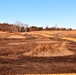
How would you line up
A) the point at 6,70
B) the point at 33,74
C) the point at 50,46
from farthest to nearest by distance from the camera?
1. the point at 50,46
2. the point at 6,70
3. the point at 33,74

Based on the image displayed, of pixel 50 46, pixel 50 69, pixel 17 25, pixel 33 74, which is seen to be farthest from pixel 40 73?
pixel 17 25

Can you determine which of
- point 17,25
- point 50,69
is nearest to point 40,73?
point 50,69

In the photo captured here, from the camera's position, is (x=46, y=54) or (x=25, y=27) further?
(x=25, y=27)

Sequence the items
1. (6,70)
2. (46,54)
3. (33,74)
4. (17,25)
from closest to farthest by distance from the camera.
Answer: (33,74) → (6,70) → (46,54) → (17,25)

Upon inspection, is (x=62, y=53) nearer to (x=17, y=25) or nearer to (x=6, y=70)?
(x=6, y=70)

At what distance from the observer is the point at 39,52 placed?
772 inches

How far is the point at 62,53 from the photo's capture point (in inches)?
773

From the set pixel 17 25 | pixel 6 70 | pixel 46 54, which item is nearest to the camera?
pixel 6 70

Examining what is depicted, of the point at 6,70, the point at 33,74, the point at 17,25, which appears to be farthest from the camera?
the point at 17,25

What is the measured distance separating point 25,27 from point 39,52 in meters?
117

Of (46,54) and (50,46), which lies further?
(50,46)

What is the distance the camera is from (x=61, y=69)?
12.2 m

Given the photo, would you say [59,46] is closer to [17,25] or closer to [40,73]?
[40,73]

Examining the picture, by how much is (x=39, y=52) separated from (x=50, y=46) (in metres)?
1.52
